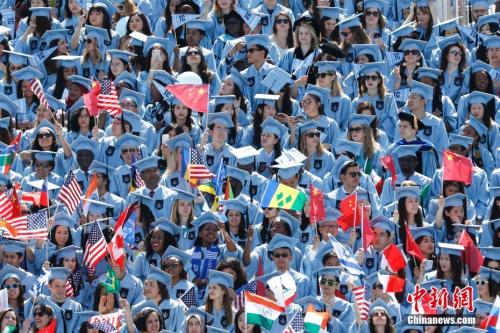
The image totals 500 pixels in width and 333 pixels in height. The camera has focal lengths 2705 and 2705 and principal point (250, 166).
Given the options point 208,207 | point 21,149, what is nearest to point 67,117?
point 21,149

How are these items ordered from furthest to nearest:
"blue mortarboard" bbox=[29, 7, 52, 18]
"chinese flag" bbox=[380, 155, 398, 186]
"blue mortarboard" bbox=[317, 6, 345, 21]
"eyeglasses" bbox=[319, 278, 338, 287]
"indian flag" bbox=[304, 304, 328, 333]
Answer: "blue mortarboard" bbox=[29, 7, 52, 18]
"blue mortarboard" bbox=[317, 6, 345, 21]
"chinese flag" bbox=[380, 155, 398, 186]
"eyeglasses" bbox=[319, 278, 338, 287]
"indian flag" bbox=[304, 304, 328, 333]

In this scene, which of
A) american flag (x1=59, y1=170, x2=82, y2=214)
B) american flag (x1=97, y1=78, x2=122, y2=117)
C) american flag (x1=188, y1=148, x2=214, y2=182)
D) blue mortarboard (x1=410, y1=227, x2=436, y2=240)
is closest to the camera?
blue mortarboard (x1=410, y1=227, x2=436, y2=240)

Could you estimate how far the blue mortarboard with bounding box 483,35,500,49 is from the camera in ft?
101

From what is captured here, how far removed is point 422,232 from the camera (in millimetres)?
27453

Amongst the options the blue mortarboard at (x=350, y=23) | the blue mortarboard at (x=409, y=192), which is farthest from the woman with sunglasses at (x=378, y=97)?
the blue mortarboard at (x=409, y=192)

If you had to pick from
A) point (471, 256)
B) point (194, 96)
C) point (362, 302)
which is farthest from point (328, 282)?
point (194, 96)

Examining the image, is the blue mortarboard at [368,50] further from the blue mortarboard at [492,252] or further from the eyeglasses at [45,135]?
the blue mortarboard at [492,252]

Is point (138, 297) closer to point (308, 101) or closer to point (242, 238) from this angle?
point (242, 238)

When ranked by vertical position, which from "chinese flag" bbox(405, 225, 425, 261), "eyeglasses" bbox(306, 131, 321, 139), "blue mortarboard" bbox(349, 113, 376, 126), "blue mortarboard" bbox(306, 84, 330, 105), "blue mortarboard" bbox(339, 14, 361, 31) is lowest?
"chinese flag" bbox(405, 225, 425, 261)

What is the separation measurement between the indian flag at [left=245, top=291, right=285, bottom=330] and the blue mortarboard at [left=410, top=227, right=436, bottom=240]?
7.33 feet

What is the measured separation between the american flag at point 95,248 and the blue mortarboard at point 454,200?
11.8ft

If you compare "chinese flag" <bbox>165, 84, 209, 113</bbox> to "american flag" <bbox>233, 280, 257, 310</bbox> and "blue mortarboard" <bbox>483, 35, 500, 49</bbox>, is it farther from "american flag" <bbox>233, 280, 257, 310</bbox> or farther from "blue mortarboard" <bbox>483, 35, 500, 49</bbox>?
"blue mortarboard" <bbox>483, 35, 500, 49</bbox>

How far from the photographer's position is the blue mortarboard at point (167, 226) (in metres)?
27.5

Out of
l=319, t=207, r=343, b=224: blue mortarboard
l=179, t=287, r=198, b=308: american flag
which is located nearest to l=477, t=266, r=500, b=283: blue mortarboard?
l=319, t=207, r=343, b=224: blue mortarboard
